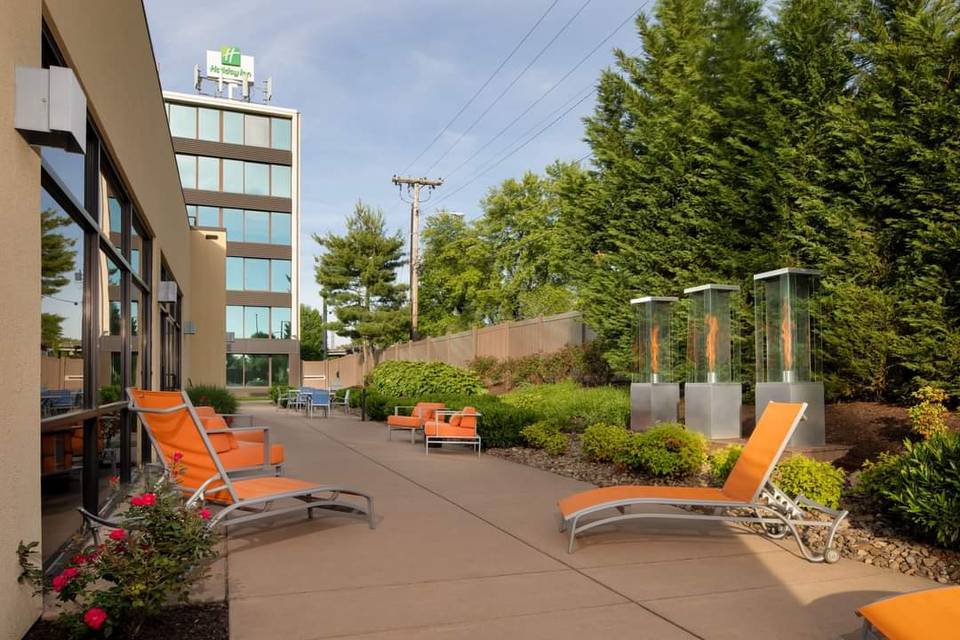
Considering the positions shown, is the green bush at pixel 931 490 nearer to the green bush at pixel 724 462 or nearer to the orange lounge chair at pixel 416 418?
the green bush at pixel 724 462

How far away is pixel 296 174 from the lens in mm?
47125

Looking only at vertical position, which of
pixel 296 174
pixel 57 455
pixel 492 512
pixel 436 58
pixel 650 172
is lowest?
pixel 492 512

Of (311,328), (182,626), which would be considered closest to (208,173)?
(182,626)

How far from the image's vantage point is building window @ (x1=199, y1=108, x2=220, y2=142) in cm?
4556

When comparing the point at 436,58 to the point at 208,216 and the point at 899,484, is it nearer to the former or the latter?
the point at 899,484

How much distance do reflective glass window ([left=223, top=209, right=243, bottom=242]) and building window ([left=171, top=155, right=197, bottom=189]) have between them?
2.45 meters

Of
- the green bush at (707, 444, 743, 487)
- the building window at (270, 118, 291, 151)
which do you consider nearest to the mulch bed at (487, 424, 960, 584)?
the green bush at (707, 444, 743, 487)

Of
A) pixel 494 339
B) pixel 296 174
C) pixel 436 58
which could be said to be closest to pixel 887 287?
pixel 436 58

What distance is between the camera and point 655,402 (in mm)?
12680

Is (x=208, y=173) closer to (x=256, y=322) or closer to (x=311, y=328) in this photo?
(x=256, y=322)

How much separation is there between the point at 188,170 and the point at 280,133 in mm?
6055

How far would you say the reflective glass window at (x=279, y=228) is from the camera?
4706 cm

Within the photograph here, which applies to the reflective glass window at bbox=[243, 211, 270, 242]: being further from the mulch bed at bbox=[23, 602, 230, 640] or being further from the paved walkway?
the mulch bed at bbox=[23, 602, 230, 640]

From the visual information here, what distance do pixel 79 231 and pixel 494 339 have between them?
19.7m
